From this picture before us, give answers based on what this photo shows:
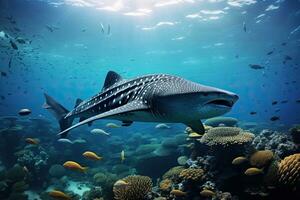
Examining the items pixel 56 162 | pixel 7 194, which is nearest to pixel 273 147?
pixel 7 194

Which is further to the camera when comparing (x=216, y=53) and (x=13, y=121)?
(x=216, y=53)

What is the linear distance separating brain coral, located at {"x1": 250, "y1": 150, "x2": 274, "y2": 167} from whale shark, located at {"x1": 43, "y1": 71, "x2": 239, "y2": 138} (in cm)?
312

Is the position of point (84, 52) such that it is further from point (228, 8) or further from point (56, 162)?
point (56, 162)

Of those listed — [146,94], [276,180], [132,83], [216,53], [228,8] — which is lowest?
[276,180]

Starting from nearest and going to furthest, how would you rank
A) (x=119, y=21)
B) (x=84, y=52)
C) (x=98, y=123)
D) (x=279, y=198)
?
(x=279, y=198) → (x=119, y=21) → (x=98, y=123) → (x=84, y=52)

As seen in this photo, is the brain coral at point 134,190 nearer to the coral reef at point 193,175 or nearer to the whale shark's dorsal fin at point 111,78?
the coral reef at point 193,175

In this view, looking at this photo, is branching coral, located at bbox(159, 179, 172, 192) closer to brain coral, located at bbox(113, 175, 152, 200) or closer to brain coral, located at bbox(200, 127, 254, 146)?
brain coral, located at bbox(113, 175, 152, 200)

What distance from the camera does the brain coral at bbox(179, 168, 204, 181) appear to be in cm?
792

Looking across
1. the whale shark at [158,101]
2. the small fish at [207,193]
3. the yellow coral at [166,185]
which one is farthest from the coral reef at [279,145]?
the whale shark at [158,101]

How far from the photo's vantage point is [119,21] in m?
32.2

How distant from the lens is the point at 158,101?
16.3 feet

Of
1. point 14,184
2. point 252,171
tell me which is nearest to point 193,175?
point 252,171

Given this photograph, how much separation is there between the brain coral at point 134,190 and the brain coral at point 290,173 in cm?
363

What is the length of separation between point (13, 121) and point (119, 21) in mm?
16321
